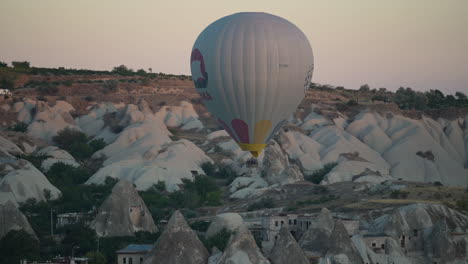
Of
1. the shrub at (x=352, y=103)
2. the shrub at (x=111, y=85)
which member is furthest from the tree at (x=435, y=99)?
the shrub at (x=111, y=85)

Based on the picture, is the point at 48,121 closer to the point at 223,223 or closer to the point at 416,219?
the point at 223,223

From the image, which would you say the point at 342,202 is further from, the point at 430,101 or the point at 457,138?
the point at 430,101

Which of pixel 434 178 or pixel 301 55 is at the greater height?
pixel 301 55

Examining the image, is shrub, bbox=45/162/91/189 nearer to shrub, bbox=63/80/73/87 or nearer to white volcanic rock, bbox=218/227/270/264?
shrub, bbox=63/80/73/87

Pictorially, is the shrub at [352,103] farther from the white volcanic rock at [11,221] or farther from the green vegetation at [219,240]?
the green vegetation at [219,240]

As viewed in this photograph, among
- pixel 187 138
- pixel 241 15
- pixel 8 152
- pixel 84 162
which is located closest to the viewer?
pixel 241 15

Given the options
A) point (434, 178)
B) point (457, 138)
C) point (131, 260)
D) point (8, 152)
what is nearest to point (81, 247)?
point (131, 260)

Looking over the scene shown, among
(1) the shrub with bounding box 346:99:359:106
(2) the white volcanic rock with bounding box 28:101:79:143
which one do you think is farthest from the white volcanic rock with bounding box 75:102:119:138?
(1) the shrub with bounding box 346:99:359:106
